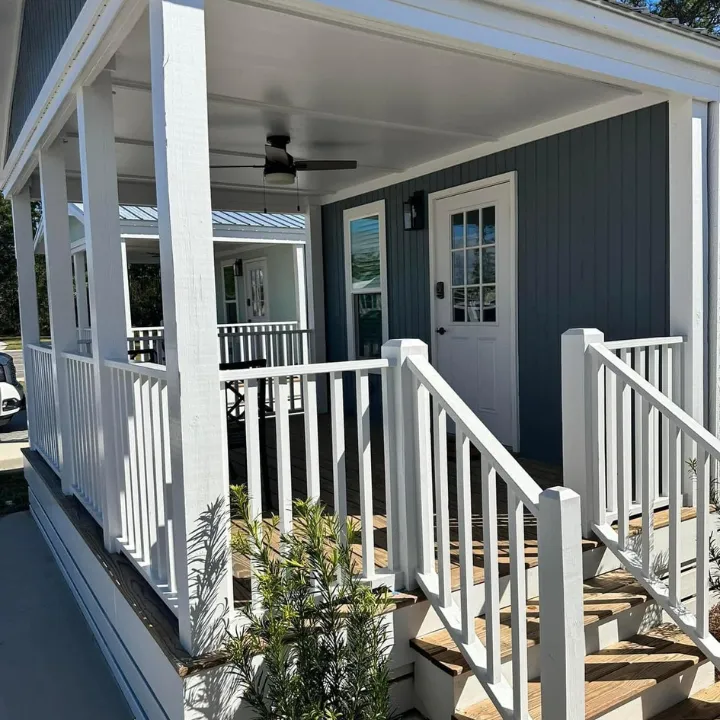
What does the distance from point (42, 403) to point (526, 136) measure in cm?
A: 413

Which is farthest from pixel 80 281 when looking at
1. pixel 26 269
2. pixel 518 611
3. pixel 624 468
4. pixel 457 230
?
pixel 518 611

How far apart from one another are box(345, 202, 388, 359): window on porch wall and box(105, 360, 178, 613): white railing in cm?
348

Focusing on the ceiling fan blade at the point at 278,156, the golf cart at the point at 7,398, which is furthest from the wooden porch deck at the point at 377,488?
the golf cart at the point at 7,398

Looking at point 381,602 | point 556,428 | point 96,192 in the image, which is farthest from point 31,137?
point 556,428

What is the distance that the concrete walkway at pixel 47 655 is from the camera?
270 centimetres

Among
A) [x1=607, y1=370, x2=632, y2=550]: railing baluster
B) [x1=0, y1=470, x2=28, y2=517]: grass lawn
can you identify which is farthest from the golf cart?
[x1=607, y1=370, x2=632, y2=550]: railing baluster

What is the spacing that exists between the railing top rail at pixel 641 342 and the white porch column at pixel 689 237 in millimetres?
109

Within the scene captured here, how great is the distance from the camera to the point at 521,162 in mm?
4562

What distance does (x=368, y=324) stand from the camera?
21.0ft

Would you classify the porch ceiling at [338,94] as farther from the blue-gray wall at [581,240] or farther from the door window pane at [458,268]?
the door window pane at [458,268]

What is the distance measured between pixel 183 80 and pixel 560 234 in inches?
118

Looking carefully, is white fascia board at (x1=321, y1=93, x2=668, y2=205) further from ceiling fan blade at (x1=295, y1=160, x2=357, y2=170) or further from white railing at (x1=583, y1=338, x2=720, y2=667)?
white railing at (x1=583, y1=338, x2=720, y2=667)

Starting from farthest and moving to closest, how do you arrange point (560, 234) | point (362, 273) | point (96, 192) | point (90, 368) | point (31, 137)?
point (362, 273), point (560, 234), point (31, 137), point (90, 368), point (96, 192)

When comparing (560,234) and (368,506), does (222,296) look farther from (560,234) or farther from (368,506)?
(368,506)
